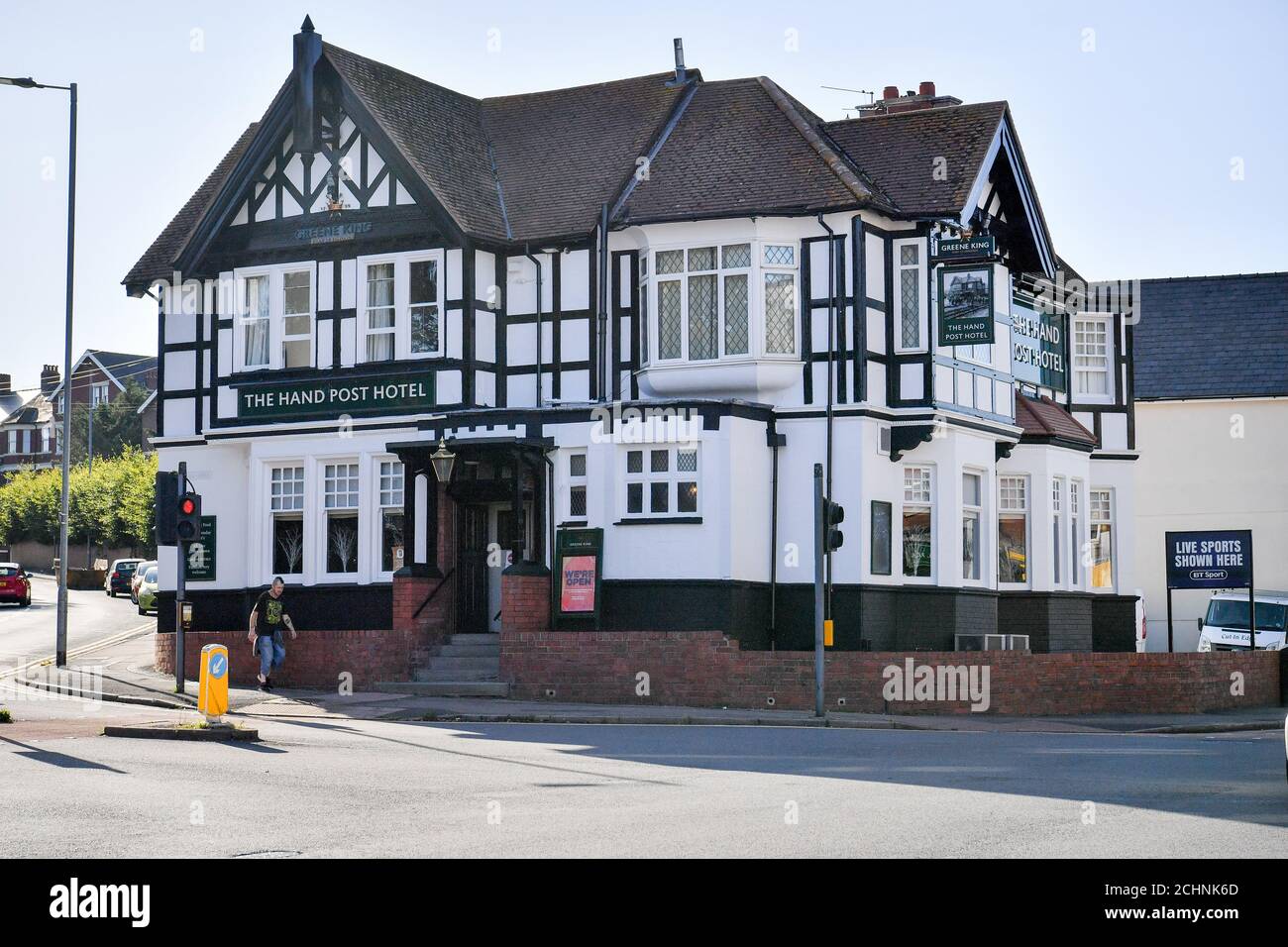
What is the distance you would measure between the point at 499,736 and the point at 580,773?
5130 millimetres

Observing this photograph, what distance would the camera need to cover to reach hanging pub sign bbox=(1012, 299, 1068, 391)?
35.2 m

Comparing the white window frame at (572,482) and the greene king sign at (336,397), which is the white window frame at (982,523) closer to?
the white window frame at (572,482)

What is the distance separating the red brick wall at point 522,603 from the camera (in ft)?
97.1

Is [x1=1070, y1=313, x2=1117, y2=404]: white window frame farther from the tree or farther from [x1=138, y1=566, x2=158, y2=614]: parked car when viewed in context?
the tree

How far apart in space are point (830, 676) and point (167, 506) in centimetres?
1025

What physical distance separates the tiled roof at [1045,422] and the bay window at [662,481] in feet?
24.4

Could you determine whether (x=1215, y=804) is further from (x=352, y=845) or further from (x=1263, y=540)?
(x=1263, y=540)

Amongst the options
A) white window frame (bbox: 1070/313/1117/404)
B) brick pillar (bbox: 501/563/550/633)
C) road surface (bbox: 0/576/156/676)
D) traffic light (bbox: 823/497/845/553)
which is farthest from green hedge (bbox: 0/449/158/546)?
traffic light (bbox: 823/497/845/553)

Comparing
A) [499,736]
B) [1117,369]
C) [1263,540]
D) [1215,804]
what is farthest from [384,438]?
[1263,540]

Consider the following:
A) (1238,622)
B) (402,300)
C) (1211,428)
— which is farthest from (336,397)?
(1211,428)

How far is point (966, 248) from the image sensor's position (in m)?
30.5

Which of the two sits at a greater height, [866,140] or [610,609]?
[866,140]

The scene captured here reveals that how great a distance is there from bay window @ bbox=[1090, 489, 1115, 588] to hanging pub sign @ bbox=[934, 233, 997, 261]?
8.79 m

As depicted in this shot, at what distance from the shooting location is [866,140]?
108 feet
